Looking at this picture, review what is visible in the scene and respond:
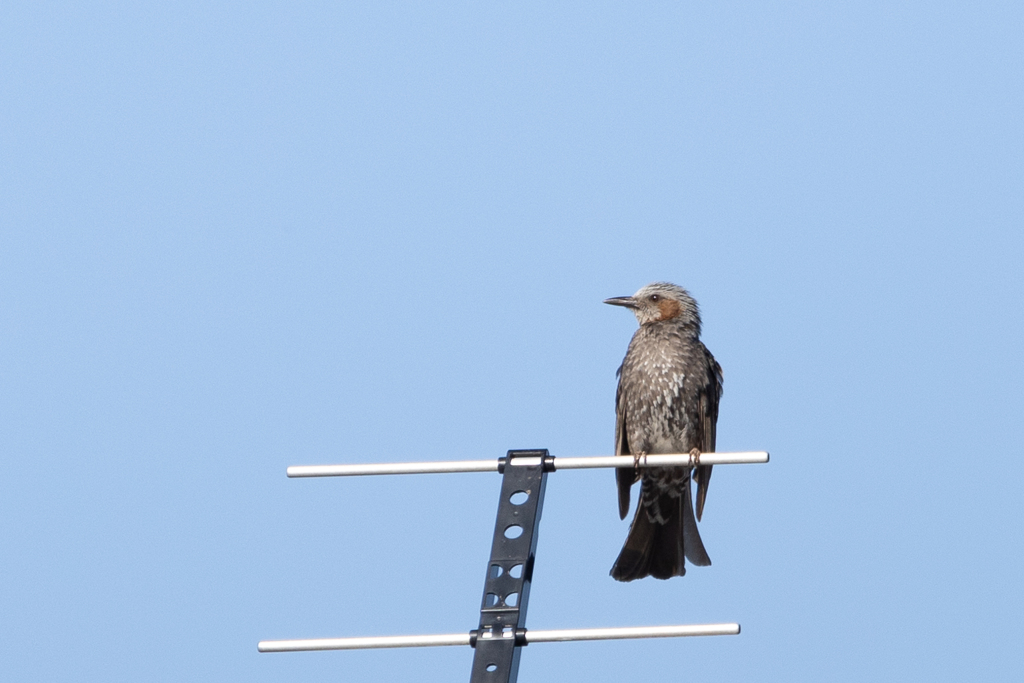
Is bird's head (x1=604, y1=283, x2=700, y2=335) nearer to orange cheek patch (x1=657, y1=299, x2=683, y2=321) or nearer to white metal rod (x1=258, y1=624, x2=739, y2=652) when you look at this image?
orange cheek patch (x1=657, y1=299, x2=683, y2=321)

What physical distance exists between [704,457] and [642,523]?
2846 millimetres

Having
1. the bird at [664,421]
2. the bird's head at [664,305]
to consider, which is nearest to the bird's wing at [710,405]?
the bird at [664,421]

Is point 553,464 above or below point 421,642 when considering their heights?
above

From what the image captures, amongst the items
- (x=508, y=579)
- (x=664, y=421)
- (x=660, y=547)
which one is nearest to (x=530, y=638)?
(x=508, y=579)

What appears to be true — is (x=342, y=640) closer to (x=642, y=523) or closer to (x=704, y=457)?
(x=704, y=457)

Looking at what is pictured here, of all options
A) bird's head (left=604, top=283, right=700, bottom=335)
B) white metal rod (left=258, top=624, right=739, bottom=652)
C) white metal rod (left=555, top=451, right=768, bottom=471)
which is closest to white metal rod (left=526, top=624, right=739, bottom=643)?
white metal rod (left=258, top=624, right=739, bottom=652)

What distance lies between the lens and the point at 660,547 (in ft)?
25.1

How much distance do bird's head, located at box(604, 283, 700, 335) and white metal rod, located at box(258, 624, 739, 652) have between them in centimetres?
413

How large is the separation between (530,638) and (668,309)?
175 inches

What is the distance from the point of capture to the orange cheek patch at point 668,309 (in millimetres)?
8305

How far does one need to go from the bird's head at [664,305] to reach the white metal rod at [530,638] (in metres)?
4.13

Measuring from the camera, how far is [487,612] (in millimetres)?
4102

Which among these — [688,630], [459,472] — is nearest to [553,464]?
[459,472]

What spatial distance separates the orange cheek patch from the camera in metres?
8.30
